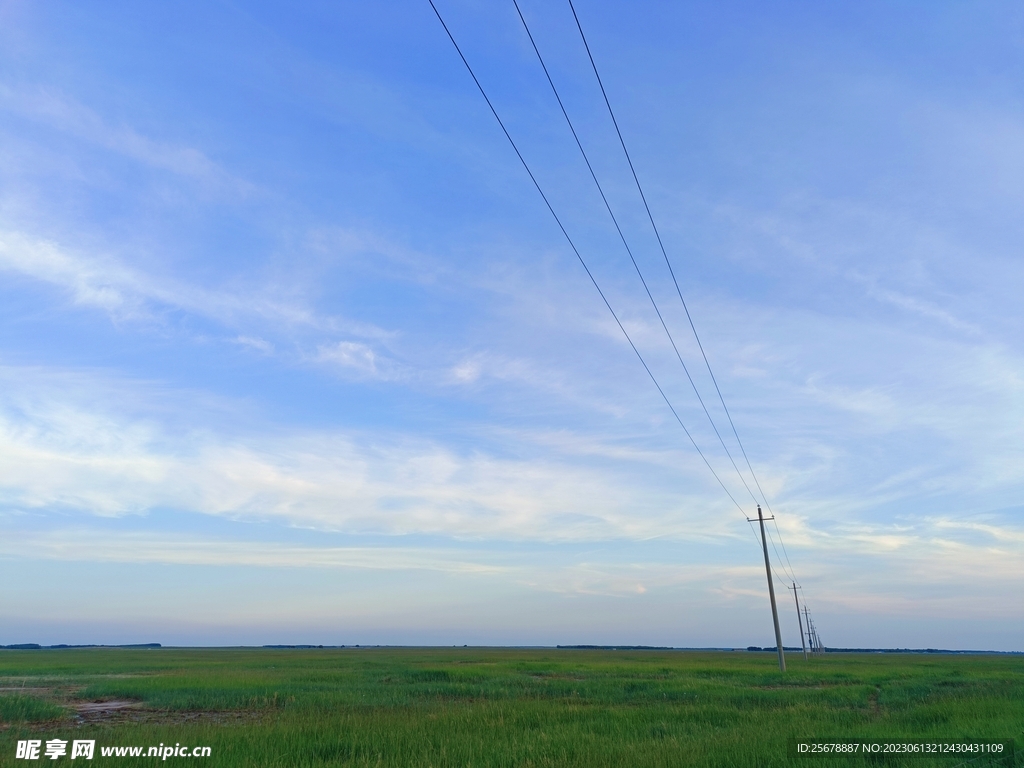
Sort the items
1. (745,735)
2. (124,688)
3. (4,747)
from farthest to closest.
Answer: (124,688), (745,735), (4,747)

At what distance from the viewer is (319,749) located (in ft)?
43.7

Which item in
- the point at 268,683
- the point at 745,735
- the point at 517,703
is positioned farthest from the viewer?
the point at 268,683

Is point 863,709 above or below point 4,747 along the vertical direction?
below

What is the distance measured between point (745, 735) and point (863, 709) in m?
9.38

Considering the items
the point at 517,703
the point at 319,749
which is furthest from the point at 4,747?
the point at 517,703

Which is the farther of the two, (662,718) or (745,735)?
(662,718)

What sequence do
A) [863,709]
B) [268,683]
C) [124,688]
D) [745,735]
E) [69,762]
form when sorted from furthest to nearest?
[268,683] → [124,688] → [863,709] → [745,735] → [69,762]

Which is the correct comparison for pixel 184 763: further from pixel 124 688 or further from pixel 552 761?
pixel 124 688

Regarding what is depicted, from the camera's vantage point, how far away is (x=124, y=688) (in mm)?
29266

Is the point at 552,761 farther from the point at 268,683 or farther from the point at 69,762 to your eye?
the point at 268,683

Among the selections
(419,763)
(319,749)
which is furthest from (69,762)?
(419,763)

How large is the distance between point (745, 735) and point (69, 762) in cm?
1394

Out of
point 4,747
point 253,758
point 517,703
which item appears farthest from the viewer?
point 517,703

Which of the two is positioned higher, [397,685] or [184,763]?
[184,763]
